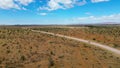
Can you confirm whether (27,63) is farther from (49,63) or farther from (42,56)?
(42,56)

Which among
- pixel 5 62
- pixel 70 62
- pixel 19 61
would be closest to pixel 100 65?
pixel 70 62

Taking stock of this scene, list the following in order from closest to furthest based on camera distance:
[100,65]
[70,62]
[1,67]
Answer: [1,67], [100,65], [70,62]

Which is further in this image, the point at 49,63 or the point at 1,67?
the point at 49,63

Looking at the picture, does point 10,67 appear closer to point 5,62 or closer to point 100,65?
point 5,62

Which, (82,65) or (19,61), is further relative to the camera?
(19,61)

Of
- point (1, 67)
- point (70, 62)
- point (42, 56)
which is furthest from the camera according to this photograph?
point (42, 56)

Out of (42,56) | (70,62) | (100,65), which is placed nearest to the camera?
(100,65)

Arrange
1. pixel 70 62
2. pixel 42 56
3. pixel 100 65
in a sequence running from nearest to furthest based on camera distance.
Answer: pixel 100 65
pixel 70 62
pixel 42 56

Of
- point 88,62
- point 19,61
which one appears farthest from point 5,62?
point 88,62
